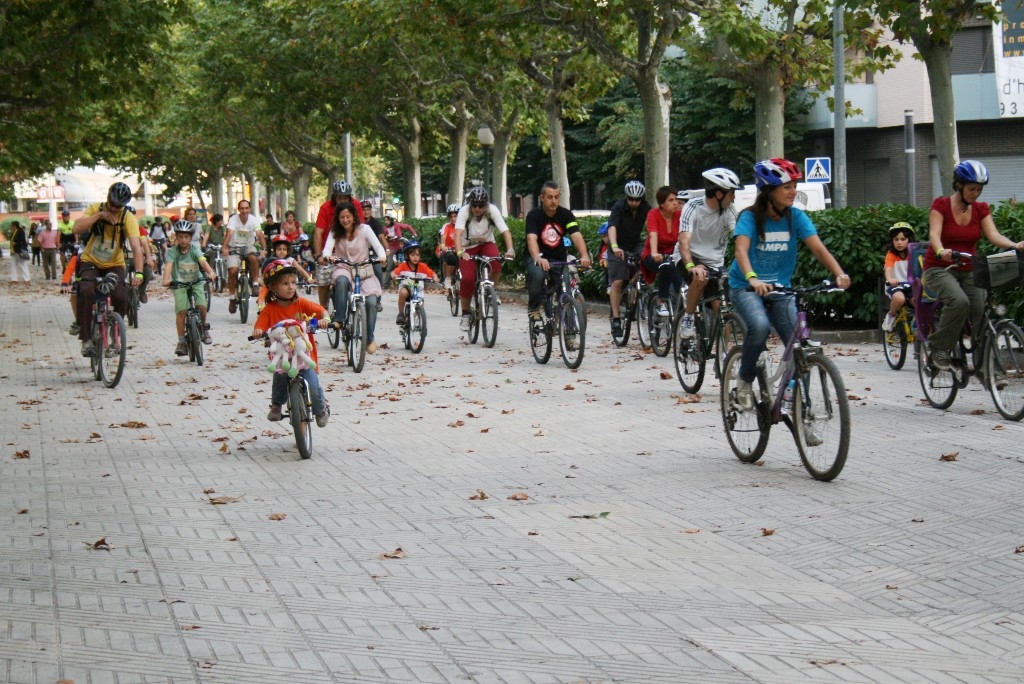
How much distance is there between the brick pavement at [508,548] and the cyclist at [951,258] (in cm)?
60

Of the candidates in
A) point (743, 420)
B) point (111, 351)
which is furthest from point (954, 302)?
point (111, 351)

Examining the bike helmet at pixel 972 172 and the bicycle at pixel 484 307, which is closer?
the bike helmet at pixel 972 172

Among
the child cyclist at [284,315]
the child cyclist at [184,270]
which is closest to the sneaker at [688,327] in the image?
the child cyclist at [284,315]

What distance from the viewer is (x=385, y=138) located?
44.3 m

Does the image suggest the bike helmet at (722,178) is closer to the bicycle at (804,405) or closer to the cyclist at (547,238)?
the bicycle at (804,405)

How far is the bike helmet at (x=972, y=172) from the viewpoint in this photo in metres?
10.3

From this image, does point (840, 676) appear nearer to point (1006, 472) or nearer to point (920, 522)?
point (920, 522)

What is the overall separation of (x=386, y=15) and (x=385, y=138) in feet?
56.2

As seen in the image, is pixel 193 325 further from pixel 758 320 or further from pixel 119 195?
pixel 758 320

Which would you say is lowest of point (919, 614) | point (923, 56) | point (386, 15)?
point (919, 614)

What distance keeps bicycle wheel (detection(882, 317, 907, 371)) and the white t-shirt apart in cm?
197

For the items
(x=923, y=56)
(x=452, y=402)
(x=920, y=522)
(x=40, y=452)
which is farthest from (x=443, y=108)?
(x=920, y=522)

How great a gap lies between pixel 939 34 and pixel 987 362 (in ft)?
22.2

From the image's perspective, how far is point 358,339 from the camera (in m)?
15.0
